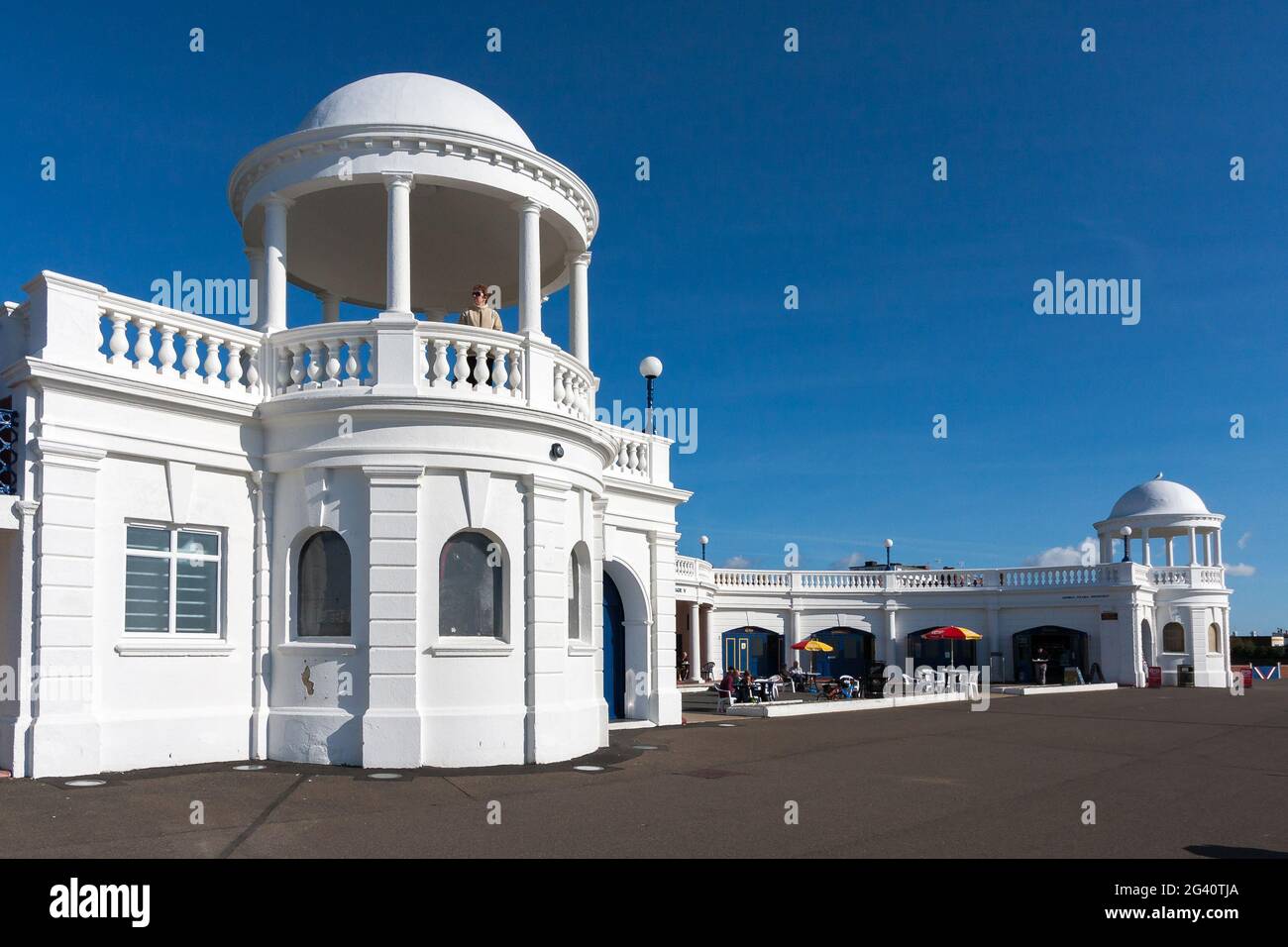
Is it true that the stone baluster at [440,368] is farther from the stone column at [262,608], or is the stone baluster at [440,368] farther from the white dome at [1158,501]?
the white dome at [1158,501]

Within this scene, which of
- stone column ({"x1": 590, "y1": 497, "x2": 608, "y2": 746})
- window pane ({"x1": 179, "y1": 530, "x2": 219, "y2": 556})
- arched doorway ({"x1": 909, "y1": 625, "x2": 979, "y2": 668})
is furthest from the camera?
arched doorway ({"x1": 909, "y1": 625, "x2": 979, "y2": 668})

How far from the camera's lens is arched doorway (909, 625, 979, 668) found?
142ft

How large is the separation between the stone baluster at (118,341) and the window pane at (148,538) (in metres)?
1.99

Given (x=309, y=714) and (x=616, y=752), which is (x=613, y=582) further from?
(x=309, y=714)

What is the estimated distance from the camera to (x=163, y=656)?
13.5 m

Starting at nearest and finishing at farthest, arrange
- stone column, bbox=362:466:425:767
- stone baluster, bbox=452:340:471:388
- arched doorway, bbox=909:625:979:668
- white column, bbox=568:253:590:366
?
1. stone column, bbox=362:466:425:767
2. stone baluster, bbox=452:340:471:388
3. white column, bbox=568:253:590:366
4. arched doorway, bbox=909:625:979:668

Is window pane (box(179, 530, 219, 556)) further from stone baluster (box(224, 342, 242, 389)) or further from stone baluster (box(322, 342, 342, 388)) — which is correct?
stone baluster (box(322, 342, 342, 388))

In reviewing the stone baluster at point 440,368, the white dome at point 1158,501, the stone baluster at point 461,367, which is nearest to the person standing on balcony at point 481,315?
the stone baluster at point 461,367

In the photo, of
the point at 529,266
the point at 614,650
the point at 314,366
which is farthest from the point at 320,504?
the point at 614,650

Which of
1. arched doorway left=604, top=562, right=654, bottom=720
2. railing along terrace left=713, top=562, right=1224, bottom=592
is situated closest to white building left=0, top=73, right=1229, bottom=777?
arched doorway left=604, top=562, right=654, bottom=720

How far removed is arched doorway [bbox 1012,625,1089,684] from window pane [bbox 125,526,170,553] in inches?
1392

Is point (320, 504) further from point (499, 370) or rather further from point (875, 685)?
point (875, 685)

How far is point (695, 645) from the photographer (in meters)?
43.4
